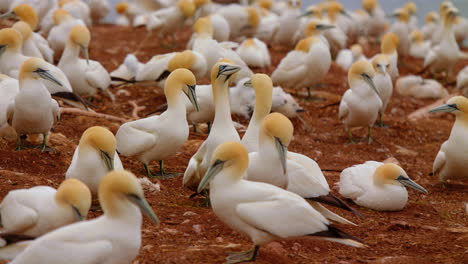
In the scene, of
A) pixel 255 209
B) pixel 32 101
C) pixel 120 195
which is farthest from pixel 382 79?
pixel 120 195

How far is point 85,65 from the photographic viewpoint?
10.9 metres

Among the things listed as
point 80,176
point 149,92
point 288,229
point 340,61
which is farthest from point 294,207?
point 340,61

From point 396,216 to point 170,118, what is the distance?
2.18 metres

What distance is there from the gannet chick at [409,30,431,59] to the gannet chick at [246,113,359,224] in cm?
1381

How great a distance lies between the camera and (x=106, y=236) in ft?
15.5

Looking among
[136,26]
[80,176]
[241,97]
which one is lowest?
[136,26]

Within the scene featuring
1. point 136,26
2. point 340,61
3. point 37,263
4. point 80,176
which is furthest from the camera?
point 136,26

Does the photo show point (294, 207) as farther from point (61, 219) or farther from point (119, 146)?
point (119, 146)

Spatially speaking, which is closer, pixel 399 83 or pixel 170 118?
pixel 170 118

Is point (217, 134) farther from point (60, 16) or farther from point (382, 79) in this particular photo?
point (60, 16)

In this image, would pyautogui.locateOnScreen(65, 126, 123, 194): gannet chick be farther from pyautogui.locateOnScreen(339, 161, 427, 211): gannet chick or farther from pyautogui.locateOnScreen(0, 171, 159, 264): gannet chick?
pyautogui.locateOnScreen(339, 161, 427, 211): gannet chick

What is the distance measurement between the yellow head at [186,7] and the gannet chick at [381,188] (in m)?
8.31

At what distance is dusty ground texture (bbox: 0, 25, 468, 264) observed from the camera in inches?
239

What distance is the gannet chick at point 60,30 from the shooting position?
12562 millimetres
